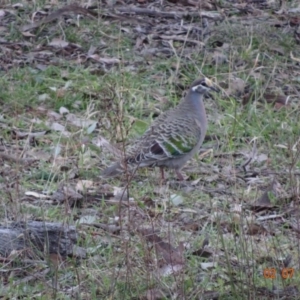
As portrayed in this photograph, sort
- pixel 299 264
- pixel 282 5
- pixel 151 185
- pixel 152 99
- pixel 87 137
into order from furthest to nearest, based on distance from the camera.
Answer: pixel 282 5 < pixel 152 99 < pixel 87 137 < pixel 151 185 < pixel 299 264

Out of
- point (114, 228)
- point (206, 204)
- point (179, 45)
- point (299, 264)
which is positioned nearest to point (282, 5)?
point (179, 45)

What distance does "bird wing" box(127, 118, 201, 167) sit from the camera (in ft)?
24.3

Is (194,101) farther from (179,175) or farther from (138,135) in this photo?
(179,175)

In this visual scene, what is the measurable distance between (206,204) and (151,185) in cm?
51

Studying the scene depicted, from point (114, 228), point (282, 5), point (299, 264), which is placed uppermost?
point (299, 264)

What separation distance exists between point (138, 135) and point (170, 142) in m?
0.73

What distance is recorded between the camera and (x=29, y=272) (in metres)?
5.46

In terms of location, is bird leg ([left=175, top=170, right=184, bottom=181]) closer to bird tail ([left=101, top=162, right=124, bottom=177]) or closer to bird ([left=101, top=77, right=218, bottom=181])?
bird ([left=101, top=77, right=218, bottom=181])

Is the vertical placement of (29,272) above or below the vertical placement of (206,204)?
above

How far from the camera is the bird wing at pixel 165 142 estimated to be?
7.40 m

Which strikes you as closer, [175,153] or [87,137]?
[175,153]

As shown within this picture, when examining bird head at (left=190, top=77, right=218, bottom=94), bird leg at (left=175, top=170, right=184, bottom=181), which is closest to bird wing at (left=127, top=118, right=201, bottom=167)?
bird leg at (left=175, top=170, right=184, bottom=181)

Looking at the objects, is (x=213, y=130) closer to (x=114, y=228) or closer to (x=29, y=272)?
(x=114, y=228)
